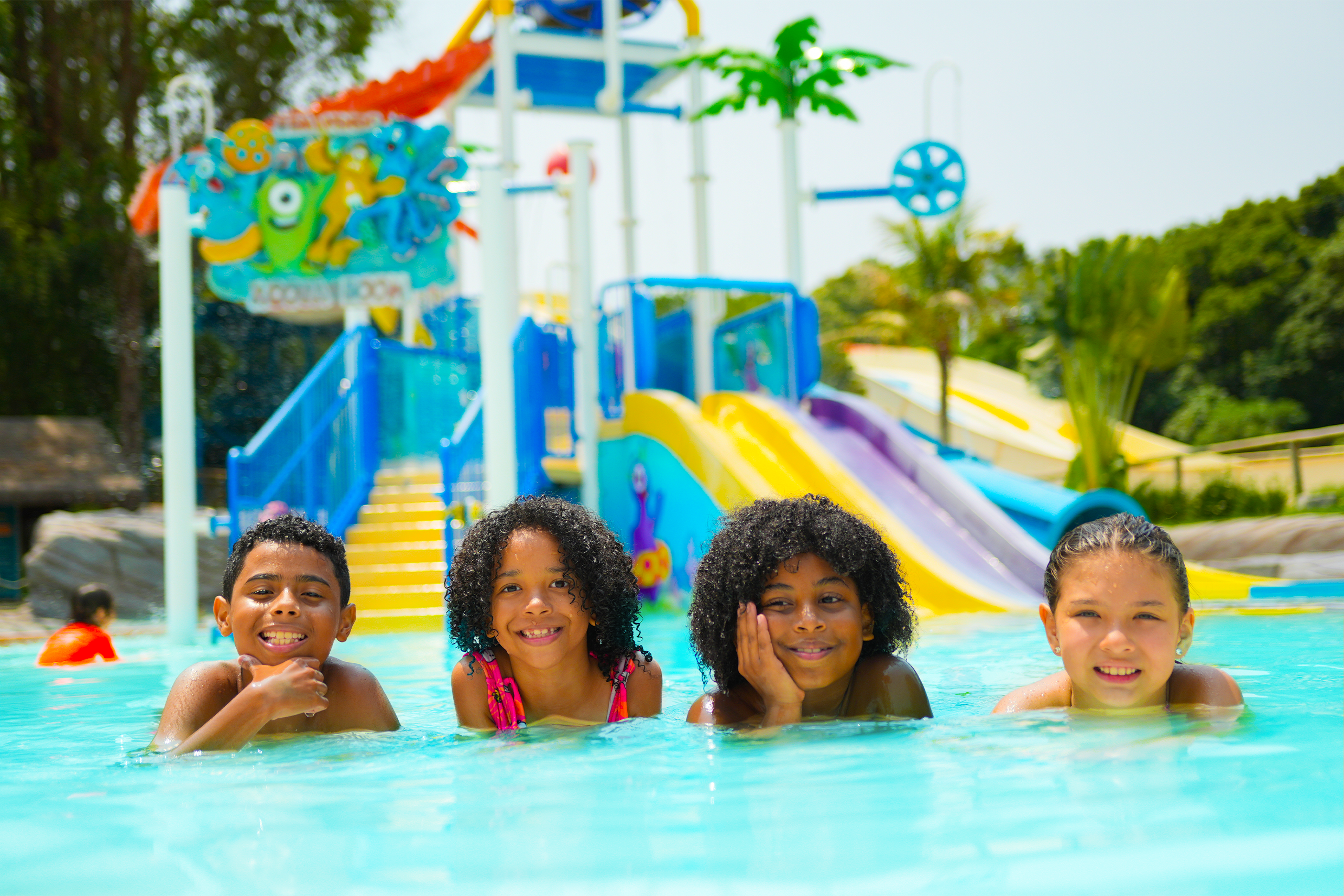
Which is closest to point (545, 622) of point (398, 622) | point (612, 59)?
point (398, 622)

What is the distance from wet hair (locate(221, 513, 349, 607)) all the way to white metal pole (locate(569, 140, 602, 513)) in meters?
7.56

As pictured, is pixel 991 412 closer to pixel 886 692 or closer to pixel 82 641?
pixel 82 641

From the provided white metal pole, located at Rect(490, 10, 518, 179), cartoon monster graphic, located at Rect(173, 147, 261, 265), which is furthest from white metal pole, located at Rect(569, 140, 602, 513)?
cartoon monster graphic, located at Rect(173, 147, 261, 265)

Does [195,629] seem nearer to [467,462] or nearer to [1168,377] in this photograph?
[467,462]

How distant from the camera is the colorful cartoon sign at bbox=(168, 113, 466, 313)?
33.9ft

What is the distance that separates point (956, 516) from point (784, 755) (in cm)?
737

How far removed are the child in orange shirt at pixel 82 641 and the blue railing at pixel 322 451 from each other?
1781mm

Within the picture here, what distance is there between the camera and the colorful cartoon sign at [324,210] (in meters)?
10.3

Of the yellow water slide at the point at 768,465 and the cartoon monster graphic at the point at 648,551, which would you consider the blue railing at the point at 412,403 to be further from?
the cartoon monster graphic at the point at 648,551

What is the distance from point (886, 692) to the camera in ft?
11.0

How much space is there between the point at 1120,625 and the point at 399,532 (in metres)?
8.55

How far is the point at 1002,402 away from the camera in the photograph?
31.8 meters

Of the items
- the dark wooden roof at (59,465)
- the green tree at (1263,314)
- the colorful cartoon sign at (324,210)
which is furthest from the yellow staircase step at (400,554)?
the green tree at (1263,314)

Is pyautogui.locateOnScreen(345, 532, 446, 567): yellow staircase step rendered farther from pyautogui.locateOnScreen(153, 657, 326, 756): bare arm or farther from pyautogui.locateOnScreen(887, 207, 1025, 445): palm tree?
pyautogui.locateOnScreen(887, 207, 1025, 445): palm tree
